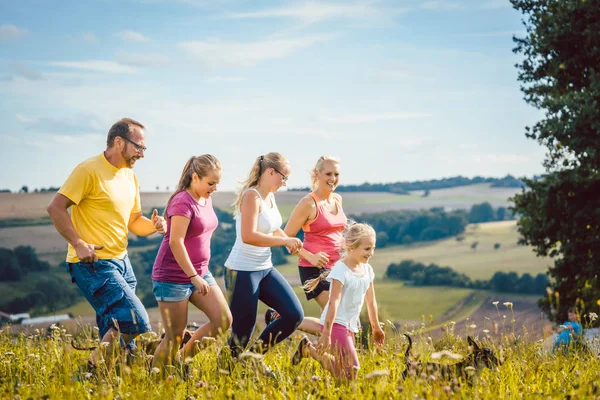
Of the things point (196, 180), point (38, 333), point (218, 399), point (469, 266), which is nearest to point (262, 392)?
point (218, 399)

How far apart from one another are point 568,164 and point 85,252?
1527 centimetres

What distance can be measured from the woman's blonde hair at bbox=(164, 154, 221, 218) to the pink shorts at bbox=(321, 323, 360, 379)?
1.89 m

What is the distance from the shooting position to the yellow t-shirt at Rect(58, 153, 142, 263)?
572 centimetres

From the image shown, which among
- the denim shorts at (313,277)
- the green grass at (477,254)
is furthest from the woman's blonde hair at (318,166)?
the green grass at (477,254)

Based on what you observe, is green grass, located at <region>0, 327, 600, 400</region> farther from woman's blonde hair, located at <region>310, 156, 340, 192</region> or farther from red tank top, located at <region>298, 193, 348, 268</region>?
woman's blonde hair, located at <region>310, 156, 340, 192</region>

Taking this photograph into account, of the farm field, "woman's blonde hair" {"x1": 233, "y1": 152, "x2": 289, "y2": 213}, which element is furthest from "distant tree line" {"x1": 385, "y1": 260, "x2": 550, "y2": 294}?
"woman's blonde hair" {"x1": 233, "y1": 152, "x2": 289, "y2": 213}

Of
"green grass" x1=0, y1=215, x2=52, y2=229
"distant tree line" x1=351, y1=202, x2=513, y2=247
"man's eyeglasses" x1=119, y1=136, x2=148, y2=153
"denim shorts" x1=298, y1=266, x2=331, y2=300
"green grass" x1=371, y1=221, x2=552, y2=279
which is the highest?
"man's eyeglasses" x1=119, y1=136, x2=148, y2=153

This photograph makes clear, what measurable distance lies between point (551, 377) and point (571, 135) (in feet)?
42.2

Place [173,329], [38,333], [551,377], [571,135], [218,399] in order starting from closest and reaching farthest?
1. [218,399]
2. [551,377]
3. [173,329]
4. [38,333]
5. [571,135]

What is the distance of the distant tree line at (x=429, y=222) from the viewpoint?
84375 millimetres

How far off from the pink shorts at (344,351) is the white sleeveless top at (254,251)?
3.64 ft

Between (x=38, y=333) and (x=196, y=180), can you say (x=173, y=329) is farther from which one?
(x=38, y=333)

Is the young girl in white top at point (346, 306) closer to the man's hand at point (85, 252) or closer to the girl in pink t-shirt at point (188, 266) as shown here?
the girl in pink t-shirt at point (188, 266)

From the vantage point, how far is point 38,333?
25.4ft
